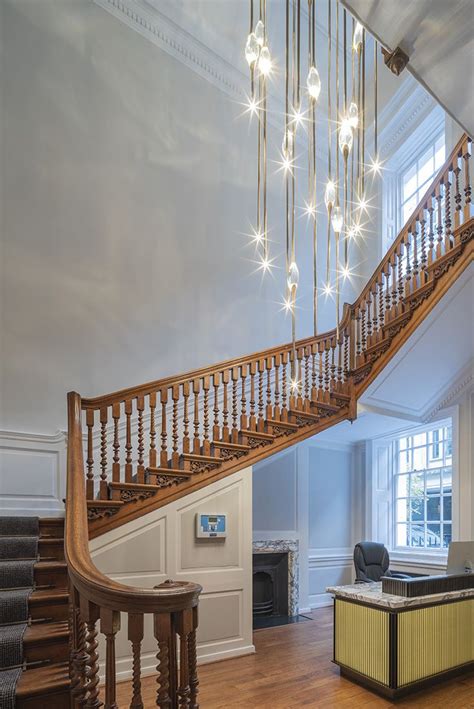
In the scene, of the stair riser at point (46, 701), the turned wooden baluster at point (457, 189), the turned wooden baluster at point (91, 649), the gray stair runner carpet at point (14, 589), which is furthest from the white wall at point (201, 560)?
the turned wooden baluster at point (457, 189)

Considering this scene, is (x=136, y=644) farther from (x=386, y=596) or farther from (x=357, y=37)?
(x=386, y=596)

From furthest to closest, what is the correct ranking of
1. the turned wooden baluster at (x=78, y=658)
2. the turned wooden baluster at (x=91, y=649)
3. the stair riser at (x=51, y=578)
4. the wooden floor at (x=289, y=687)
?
the wooden floor at (x=289, y=687) < the stair riser at (x=51, y=578) < the turned wooden baluster at (x=78, y=658) < the turned wooden baluster at (x=91, y=649)

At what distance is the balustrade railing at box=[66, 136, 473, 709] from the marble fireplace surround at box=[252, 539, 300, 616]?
72.6 inches

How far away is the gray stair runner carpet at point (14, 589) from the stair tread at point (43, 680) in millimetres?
35

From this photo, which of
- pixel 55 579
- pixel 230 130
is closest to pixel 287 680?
pixel 55 579

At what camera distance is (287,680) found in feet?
13.9

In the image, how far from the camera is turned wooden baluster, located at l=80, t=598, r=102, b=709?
179cm

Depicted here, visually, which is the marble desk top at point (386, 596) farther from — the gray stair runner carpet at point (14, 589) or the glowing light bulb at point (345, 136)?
the glowing light bulb at point (345, 136)

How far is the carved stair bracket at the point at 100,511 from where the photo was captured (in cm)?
413

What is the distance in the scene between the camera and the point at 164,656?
1.59 meters

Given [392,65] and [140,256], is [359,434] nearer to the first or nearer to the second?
[140,256]

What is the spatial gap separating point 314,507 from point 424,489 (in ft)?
4.98

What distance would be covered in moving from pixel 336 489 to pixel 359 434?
0.97 meters

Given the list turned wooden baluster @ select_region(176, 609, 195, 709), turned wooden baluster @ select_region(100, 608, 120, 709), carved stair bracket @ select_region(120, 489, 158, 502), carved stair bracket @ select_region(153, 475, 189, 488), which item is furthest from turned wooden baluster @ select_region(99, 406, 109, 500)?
turned wooden baluster @ select_region(176, 609, 195, 709)
